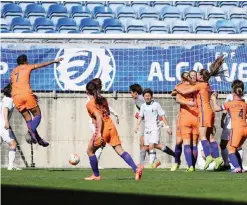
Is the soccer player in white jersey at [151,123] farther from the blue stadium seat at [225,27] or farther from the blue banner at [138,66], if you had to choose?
the blue stadium seat at [225,27]

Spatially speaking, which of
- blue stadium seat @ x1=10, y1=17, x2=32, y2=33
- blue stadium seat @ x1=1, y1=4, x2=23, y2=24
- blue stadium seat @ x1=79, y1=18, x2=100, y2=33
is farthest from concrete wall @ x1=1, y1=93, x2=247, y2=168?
blue stadium seat @ x1=1, y1=4, x2=23, y2=24

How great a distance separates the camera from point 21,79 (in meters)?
16.1

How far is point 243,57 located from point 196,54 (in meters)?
1.00

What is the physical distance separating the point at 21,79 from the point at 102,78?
3.25 meters

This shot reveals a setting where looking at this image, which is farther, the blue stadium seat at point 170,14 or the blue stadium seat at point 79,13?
the blue stadium seat at point 170,14

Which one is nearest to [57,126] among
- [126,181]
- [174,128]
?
[174,128]

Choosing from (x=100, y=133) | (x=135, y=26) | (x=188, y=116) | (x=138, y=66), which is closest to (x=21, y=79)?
(x=188, y=116)

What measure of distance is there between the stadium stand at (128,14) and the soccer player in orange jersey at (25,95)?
234 inches

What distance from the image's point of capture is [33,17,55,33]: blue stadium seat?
22.2m

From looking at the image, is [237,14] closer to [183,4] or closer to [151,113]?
[183,4]

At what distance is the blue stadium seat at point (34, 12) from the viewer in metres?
22.9

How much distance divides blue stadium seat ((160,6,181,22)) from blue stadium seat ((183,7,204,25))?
21 centimetres

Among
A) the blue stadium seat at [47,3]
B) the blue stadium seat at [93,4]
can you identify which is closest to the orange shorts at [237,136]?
the blue stadium seat at [93,4]

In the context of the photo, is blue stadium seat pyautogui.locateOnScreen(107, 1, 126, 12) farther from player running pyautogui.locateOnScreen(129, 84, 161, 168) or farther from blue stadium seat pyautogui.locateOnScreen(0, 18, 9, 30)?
player running pyautogui.locateOnScreen(129, 84, 161, 168)
